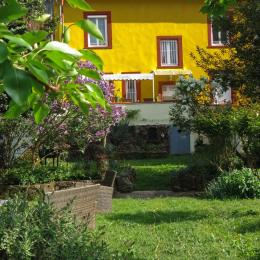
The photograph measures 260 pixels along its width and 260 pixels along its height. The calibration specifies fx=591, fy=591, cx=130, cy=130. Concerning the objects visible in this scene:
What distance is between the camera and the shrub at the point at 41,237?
13.9 feet

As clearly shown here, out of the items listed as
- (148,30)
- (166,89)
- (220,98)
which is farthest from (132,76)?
(220,98)

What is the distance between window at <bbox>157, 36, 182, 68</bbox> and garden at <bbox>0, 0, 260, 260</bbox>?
7.80m

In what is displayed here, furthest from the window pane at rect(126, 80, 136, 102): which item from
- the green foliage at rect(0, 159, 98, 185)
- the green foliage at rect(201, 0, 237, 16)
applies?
the green foliage at rect(201, 0, 237, 16)

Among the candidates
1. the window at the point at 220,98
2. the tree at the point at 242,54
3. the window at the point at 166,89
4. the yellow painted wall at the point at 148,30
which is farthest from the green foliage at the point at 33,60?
the window at the point at 166,89

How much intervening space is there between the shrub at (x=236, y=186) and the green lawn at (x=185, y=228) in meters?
0.60

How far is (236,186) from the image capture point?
41.9 ft

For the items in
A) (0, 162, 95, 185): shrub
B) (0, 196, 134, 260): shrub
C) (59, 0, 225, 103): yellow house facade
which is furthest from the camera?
(59, 0, 225, 103): yellow house facade

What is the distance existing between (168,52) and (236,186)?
18.0 m

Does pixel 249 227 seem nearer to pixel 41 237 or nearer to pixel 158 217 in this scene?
pixel 158 217

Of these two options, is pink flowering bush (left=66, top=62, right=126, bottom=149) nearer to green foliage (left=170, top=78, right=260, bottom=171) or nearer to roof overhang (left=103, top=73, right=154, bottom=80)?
green foliage (left=170, top=78, right=260, bottom=171)

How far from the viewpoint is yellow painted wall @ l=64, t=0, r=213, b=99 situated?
1173 inches

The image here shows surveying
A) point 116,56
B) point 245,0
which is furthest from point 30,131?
point 116,56

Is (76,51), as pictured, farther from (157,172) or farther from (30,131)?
→ (157,172)

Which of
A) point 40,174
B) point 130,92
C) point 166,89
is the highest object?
point 166,89
